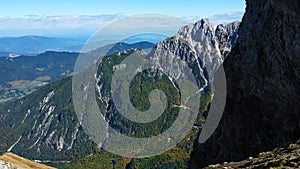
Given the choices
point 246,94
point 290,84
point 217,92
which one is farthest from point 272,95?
point 217,92

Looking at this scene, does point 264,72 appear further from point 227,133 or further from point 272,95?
point 227,133

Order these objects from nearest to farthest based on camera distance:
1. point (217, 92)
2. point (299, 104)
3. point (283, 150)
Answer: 1. point (283, 150)
2. point (299, 104)
3. point (217, 92)

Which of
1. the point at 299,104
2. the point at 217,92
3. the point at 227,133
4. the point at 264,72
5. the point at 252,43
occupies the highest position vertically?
the point at 252,43

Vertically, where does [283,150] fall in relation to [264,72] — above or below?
below

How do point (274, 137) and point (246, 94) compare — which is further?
point (246, 94)

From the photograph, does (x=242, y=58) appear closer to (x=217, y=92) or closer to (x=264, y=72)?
(x=264, y=72)

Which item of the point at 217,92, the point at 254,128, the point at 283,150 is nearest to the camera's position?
the point at 283,150

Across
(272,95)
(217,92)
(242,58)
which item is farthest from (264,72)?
(217,92)
